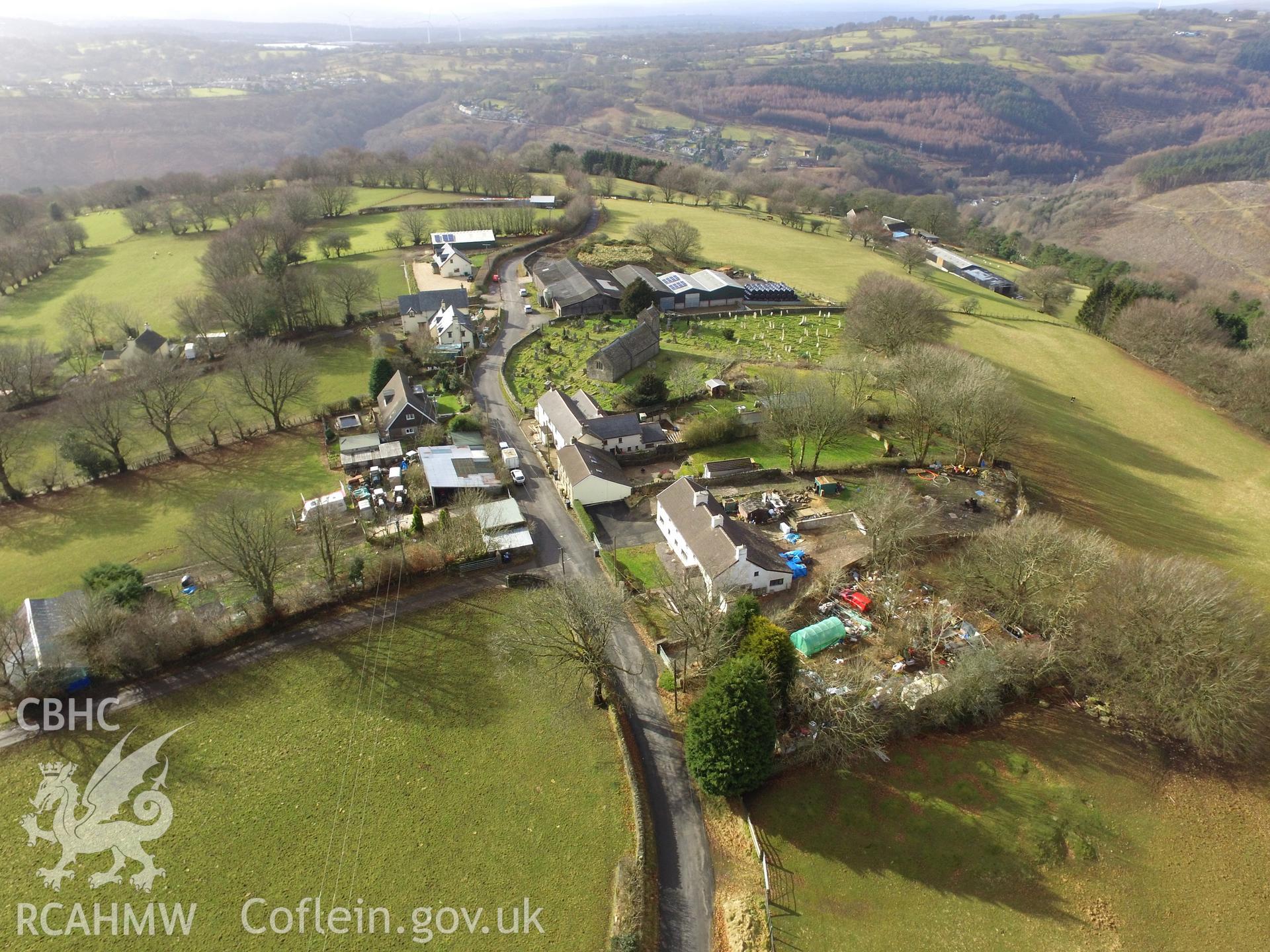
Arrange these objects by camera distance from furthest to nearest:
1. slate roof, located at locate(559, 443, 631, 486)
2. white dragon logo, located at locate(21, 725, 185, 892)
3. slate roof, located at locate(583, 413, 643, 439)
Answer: slate roof, located at locate(583, 413, 643, 439) → slate roof, located at locate(559, 443, 631, 486) → white dragon logo, located at locate(21, 725, 185, 892)

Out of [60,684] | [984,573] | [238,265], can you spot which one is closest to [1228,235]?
[984,573]

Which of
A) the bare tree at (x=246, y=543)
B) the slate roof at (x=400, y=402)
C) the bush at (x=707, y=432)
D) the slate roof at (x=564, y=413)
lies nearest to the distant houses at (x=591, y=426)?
the slate roof at (x=564, y=413)

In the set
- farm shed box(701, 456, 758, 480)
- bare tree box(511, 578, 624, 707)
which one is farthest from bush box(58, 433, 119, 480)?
farm shed box(701, 456, 758, 480)

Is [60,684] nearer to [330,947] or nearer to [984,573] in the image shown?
[330,947]

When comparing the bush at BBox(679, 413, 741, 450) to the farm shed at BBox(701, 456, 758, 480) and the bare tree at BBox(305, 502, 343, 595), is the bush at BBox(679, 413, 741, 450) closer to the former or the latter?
the farm shed at BBox(701, 456, 758, 480)

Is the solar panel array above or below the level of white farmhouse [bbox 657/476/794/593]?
above

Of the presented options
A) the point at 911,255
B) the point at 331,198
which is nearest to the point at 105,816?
the point at 911,255

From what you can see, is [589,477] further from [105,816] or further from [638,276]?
[638,276]

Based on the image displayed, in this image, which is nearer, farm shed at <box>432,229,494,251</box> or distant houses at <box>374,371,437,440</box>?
distant houses at <box>374,371,437,440</box>
